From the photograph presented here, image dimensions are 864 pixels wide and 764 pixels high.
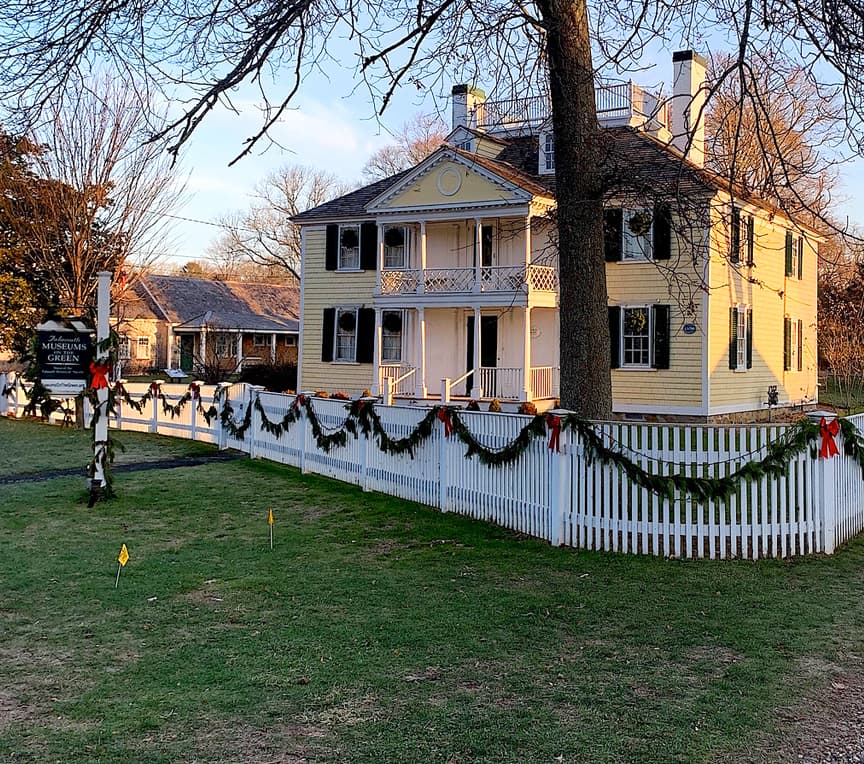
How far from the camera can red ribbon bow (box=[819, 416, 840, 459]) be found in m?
8.20

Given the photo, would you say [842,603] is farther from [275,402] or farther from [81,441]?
[81,441]

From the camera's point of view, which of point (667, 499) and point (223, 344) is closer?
point (667, 499)

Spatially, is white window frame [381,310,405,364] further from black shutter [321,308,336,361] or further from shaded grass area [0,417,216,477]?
shaded grass area [0,417,216,477]

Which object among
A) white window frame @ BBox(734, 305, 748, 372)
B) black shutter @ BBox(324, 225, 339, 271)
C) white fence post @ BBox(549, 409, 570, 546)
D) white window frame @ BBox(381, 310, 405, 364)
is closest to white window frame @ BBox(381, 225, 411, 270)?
white window frame @ BBox(381, 310, 405, 364)

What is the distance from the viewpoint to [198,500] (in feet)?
37.3

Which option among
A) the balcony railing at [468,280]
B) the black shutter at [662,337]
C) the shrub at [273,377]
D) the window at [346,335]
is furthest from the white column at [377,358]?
the black shutter at [662,337]

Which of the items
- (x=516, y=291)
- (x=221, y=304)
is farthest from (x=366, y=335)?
(x=221, y=304)

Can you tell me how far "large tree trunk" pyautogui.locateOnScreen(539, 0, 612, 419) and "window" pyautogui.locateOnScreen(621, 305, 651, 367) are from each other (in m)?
12.1

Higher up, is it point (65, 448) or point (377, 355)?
point (377, 355)

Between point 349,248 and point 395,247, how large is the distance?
1.52 m

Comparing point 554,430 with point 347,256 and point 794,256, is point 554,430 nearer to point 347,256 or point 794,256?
point 347,256

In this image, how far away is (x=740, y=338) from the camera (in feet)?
73.4

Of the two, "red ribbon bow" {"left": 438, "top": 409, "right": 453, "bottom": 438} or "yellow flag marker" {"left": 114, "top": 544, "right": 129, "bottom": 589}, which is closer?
"yellow flag marker" {"left": 114, "top": 544, "right": 129, "bottom": 589}

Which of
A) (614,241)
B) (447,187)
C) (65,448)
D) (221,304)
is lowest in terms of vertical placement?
(65,448)
